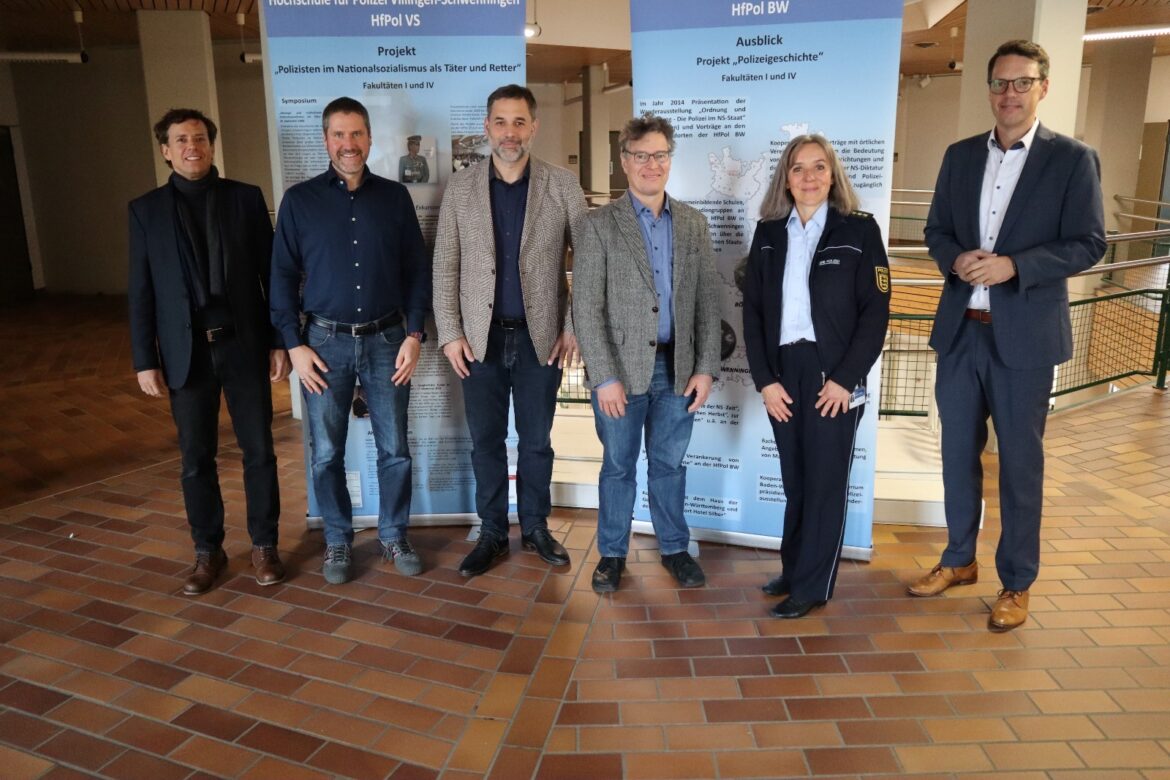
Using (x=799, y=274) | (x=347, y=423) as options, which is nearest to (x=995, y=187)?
(x=799, y=274)

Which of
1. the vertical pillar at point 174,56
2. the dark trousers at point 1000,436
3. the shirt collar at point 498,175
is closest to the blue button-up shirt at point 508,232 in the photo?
the shirt collar at point 498,175

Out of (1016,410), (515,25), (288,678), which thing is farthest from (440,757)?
(515,25)

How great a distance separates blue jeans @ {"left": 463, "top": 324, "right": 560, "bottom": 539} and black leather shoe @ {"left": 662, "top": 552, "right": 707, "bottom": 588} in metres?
0.60

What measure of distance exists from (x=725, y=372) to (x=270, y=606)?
213 cm

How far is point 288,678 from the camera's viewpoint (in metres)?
2.92

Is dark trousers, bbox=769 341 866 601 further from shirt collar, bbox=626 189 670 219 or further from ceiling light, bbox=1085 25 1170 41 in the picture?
ceiling light, bbox=1085 25 1170 41

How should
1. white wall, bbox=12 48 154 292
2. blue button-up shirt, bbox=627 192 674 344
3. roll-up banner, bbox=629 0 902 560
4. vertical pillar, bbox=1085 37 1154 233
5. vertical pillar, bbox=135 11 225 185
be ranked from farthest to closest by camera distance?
vertical pillar, bbox=1085 37 1154 233
white wall, bbox=12 48 154 292
vertical pillar, bbox=135 11 225 185
roll-up banner, bbox=629 0 902 560
blue button-up shirt, bbox=627 192 674 344

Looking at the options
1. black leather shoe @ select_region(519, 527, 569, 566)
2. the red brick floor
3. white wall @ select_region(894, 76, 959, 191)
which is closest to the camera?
the red brick floor

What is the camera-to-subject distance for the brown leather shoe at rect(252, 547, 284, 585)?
3.63 m

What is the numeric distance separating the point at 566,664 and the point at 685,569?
0.81 metres

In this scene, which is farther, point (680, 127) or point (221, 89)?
point (221, 89)

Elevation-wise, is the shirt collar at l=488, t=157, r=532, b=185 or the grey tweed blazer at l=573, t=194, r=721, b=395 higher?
the shirt collar at l=488, t=157, r=532, b=185

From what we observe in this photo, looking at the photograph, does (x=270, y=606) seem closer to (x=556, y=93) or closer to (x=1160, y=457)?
(x=1160, y=457)

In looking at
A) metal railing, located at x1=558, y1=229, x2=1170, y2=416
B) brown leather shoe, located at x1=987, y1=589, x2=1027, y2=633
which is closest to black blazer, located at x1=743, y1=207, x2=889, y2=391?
brown leather shoe, located at x1=987, y1=589, x2=1027, y2=633
